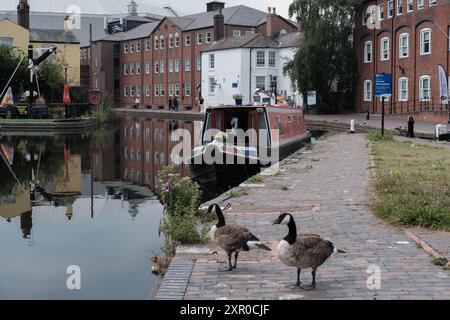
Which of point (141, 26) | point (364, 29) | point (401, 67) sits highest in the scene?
point (141, 26)

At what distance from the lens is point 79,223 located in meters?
11.7

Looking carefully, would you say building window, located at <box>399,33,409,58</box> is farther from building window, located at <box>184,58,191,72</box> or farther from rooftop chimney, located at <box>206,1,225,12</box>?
rooftop chimney, located at <box>206,1,225,12</box>

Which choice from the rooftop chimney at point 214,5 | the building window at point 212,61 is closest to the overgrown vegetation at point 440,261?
the building window at point 212,61

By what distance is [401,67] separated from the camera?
44.5 meters

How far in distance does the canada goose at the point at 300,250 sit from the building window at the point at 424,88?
37.7 m

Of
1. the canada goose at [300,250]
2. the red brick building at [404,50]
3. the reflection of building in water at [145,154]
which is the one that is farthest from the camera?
the red brick building at [404,50]

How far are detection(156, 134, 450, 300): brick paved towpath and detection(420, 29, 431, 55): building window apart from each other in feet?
107

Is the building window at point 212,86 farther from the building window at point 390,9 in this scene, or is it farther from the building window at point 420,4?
the building window at point 420,4

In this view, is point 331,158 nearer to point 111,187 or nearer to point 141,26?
point 111,187

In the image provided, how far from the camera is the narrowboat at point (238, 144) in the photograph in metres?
17.9

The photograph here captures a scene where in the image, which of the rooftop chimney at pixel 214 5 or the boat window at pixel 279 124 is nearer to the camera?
the boat window at pixel 279 124

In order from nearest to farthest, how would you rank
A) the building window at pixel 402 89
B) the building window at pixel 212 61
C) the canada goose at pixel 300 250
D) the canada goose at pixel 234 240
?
the canada goose at pixel 300 250
the canada goose at pixel 234 240
the building window at pixel 402 89
the building window at pixel 212 61
